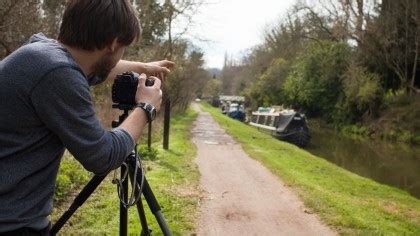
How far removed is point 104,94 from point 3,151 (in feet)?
47.6

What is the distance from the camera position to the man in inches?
70.4

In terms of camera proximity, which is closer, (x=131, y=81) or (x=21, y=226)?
(x=21, y=226)

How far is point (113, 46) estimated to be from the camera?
2.00 metres

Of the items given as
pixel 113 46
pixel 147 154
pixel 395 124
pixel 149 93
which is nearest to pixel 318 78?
pixel 395 124

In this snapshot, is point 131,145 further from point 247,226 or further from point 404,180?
point 404,180

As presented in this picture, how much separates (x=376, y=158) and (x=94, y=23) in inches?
869

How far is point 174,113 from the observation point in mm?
41844

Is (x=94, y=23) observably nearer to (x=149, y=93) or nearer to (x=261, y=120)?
(x=149, y=93)

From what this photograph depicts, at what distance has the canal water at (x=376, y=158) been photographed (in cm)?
1706

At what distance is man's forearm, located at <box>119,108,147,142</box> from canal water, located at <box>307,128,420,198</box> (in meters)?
13.4

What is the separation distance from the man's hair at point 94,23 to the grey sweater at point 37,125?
0.07m

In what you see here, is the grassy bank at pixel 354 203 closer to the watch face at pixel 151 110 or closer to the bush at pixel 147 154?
the bush at pixel 147 154

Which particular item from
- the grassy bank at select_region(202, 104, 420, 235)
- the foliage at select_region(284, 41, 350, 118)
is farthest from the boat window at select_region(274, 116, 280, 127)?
the grassy bank at select_region(202, 104, 420, 235)

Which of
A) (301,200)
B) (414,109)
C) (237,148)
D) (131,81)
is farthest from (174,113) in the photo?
(131,81)
